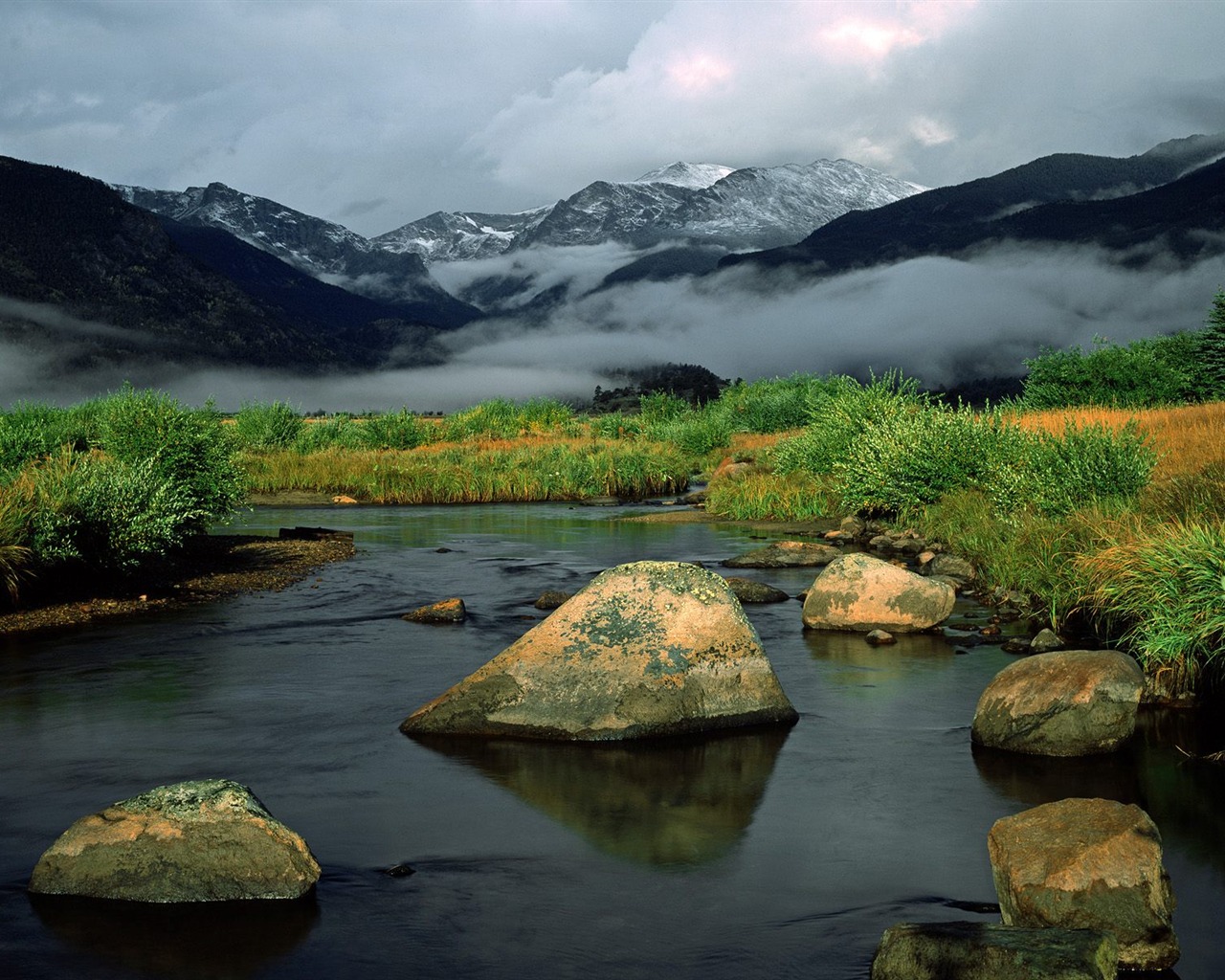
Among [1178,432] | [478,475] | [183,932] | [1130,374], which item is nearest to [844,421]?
[1178,432]

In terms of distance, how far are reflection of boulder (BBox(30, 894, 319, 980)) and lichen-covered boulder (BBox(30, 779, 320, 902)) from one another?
0.29 ft

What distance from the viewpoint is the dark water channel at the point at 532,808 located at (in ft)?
22.1

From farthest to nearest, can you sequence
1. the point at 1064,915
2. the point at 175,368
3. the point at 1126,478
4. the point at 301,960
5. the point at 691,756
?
the point at 175,368, the point at 1126,478, the point at 691,756, the point at 301,960, the point at 1064,915

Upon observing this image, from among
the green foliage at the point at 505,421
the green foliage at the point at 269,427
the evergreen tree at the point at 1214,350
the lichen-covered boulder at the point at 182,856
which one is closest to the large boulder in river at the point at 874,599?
the lichen-covered boulder at the point at 182,856

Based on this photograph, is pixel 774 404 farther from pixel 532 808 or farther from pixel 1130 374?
pixel 532 808

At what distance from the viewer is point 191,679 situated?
13.3 m

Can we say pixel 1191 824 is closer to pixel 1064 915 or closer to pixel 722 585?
pixel 1064 915

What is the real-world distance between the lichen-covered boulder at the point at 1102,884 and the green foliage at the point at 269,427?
4399 cm

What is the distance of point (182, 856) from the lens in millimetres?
7242

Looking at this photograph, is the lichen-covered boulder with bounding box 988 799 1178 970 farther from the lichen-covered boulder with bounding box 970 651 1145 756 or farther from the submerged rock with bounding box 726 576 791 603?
the submerged rock with bounding box 726 576 791 603

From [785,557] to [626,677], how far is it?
494 inches

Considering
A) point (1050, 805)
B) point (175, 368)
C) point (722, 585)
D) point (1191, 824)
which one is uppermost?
point (175, 368)

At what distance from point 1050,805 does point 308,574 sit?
1721cm

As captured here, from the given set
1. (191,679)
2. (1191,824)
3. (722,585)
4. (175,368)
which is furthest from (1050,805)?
(175,368)
